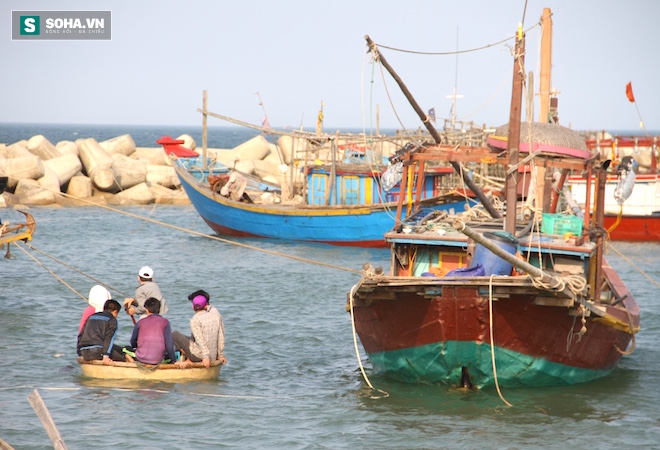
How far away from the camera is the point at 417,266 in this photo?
1296cm

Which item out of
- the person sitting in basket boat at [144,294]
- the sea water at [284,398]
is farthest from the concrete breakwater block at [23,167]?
the person sitting in basket boat at [144,294]

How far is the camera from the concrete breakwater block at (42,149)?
142ft

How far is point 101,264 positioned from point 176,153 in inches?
421

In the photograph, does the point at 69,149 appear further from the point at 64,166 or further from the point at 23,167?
the point at 23,167

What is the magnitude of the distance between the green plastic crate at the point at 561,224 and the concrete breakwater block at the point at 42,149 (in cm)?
3473

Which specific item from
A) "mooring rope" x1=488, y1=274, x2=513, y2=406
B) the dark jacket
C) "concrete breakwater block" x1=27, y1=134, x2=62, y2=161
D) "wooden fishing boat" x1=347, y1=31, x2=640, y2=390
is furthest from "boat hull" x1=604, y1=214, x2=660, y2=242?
"concrete breakwater block" x1=27, y1=134, x2=62, y2=161

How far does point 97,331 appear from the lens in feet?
38.9

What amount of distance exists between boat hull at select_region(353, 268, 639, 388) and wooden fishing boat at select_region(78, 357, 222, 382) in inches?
91.0

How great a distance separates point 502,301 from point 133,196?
30615mm

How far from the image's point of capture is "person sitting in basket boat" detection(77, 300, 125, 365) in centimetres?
1182

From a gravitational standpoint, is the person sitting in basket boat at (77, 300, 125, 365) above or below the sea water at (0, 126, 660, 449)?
above

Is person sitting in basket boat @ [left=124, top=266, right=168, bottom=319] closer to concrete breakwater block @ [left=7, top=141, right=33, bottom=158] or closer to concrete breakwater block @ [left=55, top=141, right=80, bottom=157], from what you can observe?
concrete breakwater block @ [left=7, top=141, right=33, bottom=158]

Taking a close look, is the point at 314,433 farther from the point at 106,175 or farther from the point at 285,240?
the point at 106,175

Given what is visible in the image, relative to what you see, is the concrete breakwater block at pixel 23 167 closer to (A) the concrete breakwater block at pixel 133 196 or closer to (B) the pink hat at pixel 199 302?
(A) the concrete breakwater block at pixel 133 196
